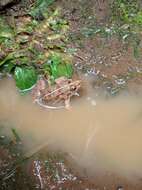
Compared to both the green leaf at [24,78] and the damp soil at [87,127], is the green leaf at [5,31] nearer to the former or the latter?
the damp soil at [87,127]

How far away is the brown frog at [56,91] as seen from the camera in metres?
3.80

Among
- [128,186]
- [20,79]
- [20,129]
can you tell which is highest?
[20,79]

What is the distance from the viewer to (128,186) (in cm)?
320

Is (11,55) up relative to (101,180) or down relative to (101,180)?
up

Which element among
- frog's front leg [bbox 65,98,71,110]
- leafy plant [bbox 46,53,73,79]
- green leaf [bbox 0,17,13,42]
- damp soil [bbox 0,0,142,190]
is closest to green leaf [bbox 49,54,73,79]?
leafy plant [bbox 46,53,73,79]

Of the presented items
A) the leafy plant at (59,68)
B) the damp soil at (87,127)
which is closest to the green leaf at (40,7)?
the damp soil at (87,127)

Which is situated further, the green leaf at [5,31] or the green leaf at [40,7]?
the green leaf at [40,7]

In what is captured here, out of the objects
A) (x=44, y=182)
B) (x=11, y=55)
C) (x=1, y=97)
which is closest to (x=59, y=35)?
(x=11, y=55)

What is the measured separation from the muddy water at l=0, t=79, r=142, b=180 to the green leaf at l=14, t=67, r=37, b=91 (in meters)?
0.10

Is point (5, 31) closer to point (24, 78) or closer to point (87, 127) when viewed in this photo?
point (24, 78)

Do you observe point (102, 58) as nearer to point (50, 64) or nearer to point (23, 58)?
point (50, 64)

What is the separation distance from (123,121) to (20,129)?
3.06 feet

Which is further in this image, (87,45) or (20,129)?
(87,45)

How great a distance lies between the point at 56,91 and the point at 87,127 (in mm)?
476
